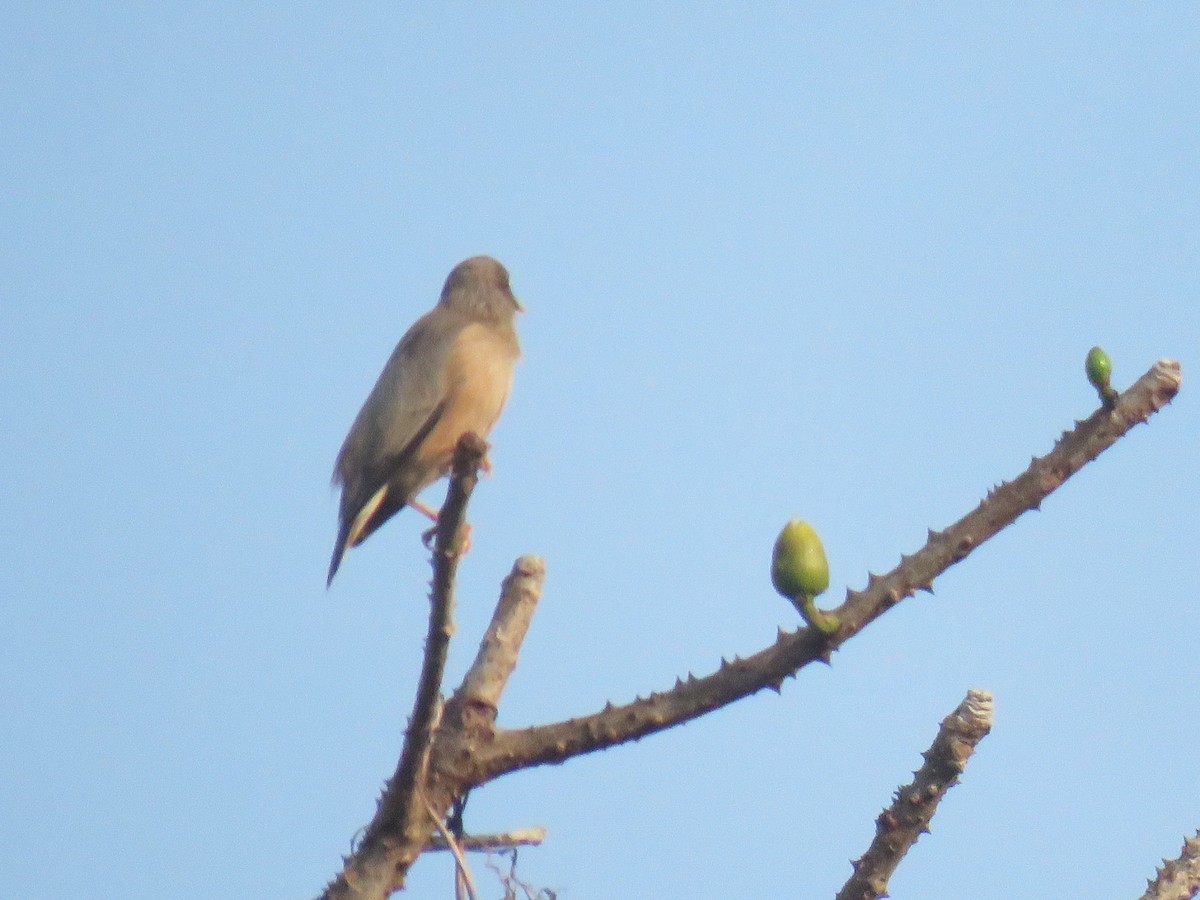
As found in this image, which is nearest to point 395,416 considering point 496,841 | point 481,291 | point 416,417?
point 416,417

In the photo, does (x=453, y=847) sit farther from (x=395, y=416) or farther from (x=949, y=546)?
(x=395, y=416)

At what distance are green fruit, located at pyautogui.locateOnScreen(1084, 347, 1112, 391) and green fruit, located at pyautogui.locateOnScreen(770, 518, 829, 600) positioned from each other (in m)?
1.01

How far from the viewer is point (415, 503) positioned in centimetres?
879

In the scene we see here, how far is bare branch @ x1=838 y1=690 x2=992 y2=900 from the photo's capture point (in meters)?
3.63

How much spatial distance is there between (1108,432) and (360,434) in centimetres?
557

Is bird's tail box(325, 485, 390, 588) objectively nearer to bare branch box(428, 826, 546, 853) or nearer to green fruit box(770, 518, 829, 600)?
bare branch box(428, 826, 546, 853)

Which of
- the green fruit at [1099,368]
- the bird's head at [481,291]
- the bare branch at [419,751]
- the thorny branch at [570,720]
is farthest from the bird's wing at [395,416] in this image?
the green fruit at [1099,368]

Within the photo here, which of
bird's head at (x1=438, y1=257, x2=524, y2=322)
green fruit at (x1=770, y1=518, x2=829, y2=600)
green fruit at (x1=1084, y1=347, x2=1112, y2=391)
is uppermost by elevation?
bird's head at (x1=438, y1=257, x2=524, y2=322)

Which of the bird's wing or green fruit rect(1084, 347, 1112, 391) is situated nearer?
green fruit rect(1084, 347, 1112, 391)

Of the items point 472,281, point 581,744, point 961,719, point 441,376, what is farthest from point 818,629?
point 472,281

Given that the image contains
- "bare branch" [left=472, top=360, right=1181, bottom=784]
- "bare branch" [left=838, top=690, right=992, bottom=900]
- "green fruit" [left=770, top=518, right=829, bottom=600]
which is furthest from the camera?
"bare branch" [left=472, top=360, right=1181, bottom=784]

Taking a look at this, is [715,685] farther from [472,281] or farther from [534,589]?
[472,281]

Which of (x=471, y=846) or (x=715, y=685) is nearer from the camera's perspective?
(x=715, y=685)

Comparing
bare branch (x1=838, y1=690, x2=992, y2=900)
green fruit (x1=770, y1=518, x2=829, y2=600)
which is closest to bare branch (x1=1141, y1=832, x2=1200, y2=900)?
bare branch (x1=838, y1=690, x2=992, y2=900)
